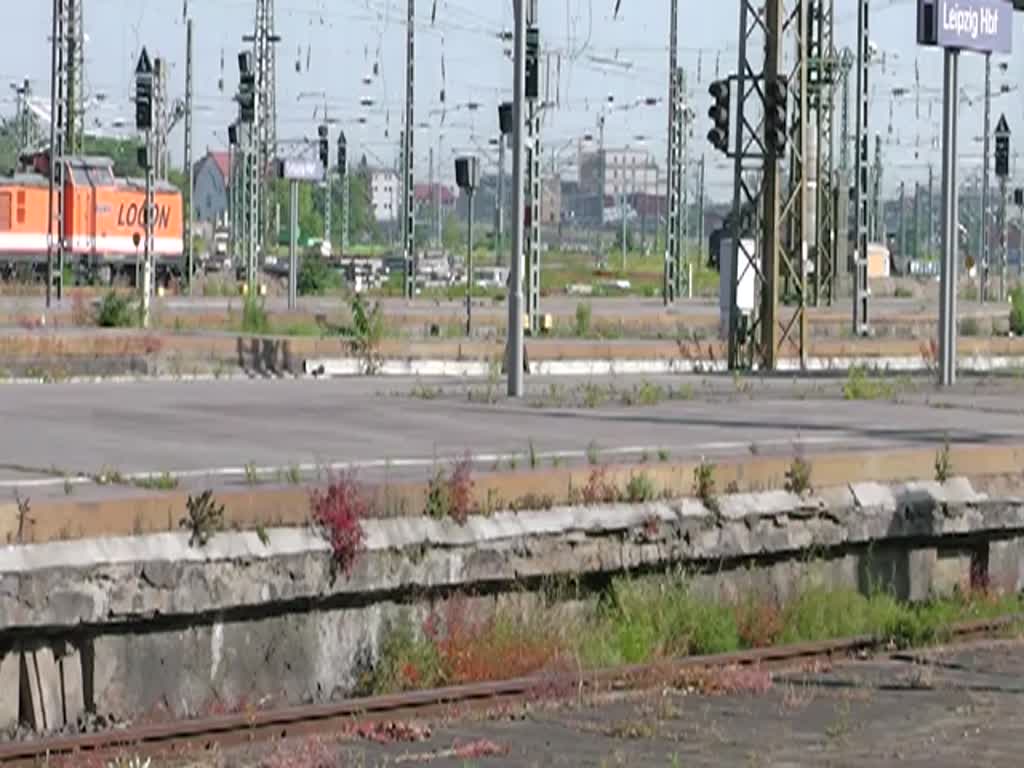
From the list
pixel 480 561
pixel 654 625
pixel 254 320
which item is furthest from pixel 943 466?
pixel 254 320

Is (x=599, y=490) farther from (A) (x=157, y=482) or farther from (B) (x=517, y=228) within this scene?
(B) (x=517, y=228)

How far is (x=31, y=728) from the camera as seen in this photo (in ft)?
49.0

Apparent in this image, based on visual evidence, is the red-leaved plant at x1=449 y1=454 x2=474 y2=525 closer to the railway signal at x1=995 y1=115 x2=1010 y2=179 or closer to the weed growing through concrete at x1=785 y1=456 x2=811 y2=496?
the weed growing through concrete at x1=785 y1=456 x2=811 y2=496

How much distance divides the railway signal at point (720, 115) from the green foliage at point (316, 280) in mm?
45761

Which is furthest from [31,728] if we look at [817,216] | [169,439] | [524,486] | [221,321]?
[817,216]

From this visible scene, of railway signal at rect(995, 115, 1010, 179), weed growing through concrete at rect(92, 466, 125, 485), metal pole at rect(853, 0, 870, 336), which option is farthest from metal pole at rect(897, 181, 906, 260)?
weed growing through concrete at rect(92, 466, 125, 485)

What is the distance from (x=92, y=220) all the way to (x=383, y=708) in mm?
75712

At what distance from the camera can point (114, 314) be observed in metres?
50.8

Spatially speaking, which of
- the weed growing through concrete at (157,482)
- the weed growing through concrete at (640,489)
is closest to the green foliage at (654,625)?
the weed growing through concrete at (640,489)

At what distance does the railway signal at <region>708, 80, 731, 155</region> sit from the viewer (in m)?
41.2

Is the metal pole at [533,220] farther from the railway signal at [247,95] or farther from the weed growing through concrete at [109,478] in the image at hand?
the weed growing through concrete at [109,478]

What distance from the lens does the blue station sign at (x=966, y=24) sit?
3553 cm

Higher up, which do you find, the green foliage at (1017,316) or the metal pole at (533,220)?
the metal pole at (533,220)

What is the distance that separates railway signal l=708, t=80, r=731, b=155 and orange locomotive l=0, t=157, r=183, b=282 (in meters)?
47.5
